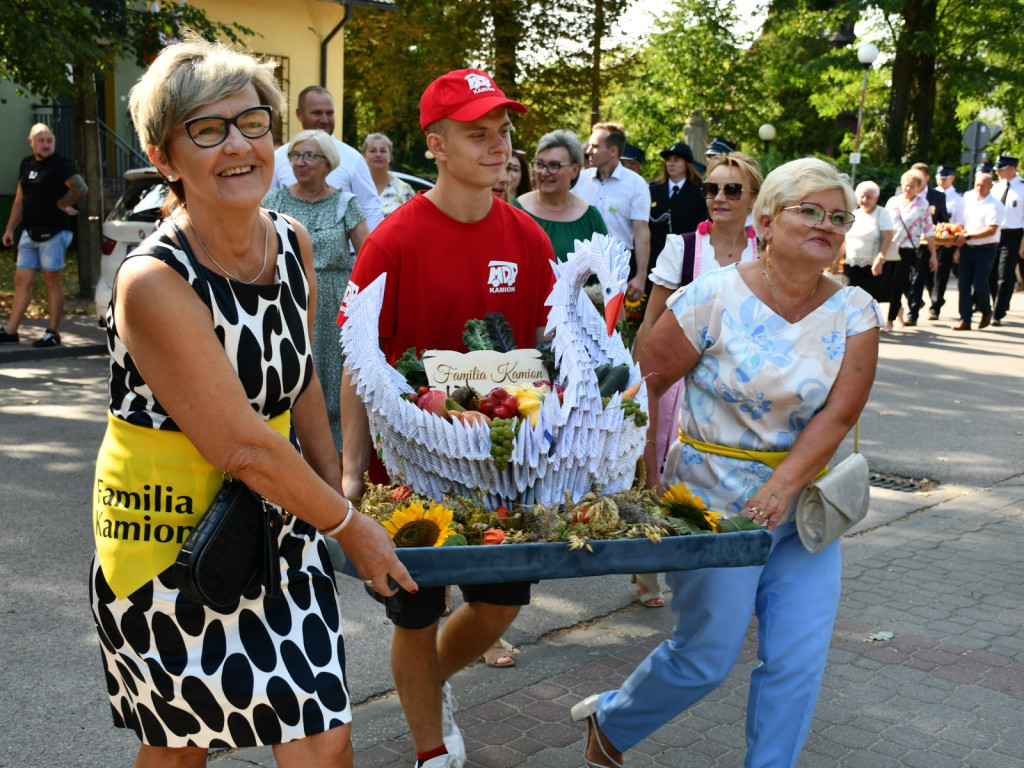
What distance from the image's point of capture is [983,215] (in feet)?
55.6

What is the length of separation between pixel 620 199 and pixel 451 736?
20.9 feet

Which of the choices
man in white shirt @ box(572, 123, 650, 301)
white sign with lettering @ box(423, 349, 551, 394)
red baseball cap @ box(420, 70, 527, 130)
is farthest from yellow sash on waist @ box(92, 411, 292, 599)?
man in white shirt @ box(572, 123, 650, 301)

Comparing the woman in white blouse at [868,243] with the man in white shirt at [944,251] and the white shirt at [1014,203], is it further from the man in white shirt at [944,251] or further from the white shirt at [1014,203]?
the white shirt at [1014,203]

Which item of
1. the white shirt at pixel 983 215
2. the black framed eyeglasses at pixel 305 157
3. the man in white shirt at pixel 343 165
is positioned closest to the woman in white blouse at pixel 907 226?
the white shirt at pixel 983 215

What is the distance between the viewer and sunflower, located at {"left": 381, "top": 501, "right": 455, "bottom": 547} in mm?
2586

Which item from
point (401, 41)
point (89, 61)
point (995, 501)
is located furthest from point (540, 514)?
point (401, 41)

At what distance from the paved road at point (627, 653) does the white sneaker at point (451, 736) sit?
0.12 metres

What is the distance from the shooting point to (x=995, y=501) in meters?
7.66

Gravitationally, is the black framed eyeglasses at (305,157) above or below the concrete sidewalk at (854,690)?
above

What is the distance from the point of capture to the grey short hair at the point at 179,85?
2342 mm

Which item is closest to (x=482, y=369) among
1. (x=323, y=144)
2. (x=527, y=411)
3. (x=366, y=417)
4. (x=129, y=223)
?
(x=527, y=411)

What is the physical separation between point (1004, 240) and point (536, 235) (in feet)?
55.2

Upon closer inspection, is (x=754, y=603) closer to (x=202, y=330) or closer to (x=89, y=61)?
(x=202, y=330)

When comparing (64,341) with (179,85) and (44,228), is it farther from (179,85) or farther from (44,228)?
(179,85)
